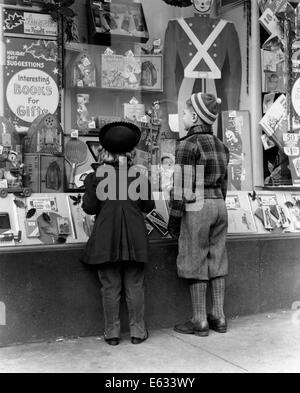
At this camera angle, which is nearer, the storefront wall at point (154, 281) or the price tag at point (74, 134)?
the storefront wall at point (154, 281)

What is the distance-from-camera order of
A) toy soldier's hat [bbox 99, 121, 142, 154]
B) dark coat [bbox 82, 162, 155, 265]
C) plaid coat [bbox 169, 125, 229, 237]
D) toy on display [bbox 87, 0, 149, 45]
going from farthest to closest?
1. toy on display [bbox 87, 0, 149, 45]
2. plaid coat [bbox 169, 125, 229, 237]
3. toy soldier's hat [bbox 99, 121, 142, 154]
4. dark coat [bbox 82, 162, 155, 265]

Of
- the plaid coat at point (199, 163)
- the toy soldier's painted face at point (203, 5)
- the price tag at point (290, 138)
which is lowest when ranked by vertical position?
the plaid coat at point (199, 163)

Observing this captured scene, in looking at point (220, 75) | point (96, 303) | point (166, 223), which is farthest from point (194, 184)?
point (220, 75)

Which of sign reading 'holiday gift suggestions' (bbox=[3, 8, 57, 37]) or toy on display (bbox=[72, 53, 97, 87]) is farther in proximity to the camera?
toy on display (bbox=[72, 53, 97, 87])

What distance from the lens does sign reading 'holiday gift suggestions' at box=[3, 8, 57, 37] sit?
4.97 m

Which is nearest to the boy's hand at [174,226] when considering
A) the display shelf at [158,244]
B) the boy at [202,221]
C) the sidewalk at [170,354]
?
the boy at [202,221]

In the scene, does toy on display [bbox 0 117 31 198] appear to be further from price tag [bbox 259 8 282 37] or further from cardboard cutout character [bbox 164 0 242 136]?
price tag [bbox 259 8 282 37]

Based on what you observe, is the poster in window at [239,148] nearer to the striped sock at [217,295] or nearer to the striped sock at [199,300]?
the striped sock at [217,295]

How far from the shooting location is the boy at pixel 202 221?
15.1ft

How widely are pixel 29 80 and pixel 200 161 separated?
63.5 inches

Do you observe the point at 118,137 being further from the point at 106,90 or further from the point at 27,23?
the point at 27,23

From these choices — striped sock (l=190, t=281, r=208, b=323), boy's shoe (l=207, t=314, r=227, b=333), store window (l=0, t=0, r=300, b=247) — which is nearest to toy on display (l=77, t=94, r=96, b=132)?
store window (l=0, t=0, r=300, b=247)

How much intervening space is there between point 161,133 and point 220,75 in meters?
0.83

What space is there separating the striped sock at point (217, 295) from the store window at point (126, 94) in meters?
0.59
